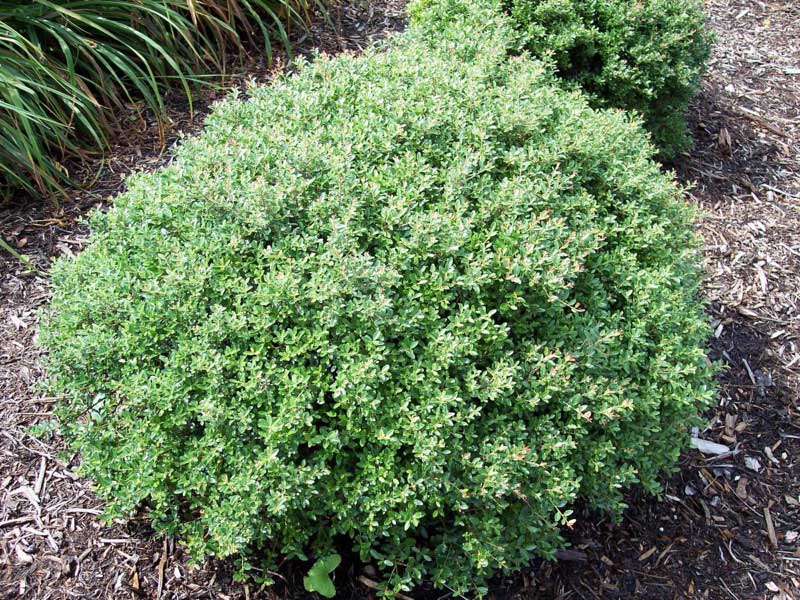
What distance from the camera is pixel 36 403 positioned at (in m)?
3.12

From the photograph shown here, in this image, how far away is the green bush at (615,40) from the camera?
4.14 metres

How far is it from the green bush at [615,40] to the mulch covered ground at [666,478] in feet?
2.62

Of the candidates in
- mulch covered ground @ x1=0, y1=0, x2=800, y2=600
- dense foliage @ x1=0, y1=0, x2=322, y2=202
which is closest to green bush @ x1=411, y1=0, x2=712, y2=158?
mulch covered ground @ x1=0, y1=0, x2=800, y2=600

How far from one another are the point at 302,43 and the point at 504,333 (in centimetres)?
355

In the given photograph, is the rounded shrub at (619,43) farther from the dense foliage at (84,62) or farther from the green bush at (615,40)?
the dense foliage at (84,62)

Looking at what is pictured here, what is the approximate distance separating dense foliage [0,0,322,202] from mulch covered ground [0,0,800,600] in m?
0.20

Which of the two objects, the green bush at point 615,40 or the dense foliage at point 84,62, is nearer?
the dense foliage at point 84,62

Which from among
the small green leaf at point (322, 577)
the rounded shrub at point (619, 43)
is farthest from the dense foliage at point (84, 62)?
the small green leaf at point (322, 577)

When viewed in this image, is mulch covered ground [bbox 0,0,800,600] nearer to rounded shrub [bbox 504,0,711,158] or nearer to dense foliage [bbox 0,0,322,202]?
dense foliage [bbox 0,0,322,202]

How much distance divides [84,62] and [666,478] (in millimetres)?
3978

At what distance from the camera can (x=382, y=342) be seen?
2229 mm

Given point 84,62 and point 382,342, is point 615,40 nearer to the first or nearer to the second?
point 382,342

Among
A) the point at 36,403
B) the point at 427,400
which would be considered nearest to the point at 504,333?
the point at 427,400

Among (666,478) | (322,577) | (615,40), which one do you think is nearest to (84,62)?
(615,40)
